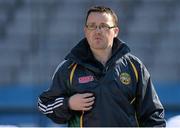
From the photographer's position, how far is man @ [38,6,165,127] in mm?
2895

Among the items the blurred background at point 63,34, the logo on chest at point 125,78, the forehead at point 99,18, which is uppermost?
the forehead at point 99,18

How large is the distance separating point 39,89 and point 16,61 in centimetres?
89

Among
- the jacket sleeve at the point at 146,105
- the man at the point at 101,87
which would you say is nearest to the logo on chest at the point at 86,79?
the man at the point at 101,87

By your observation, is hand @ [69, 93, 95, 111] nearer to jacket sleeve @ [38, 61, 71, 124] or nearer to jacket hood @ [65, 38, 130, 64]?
jacket sleeve @ [38, 61, 71, 124]

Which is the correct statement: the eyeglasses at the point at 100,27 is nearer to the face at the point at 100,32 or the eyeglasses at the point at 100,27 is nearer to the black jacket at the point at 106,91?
the face at the point at 100,32

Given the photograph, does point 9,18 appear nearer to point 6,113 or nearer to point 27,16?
point 27,16

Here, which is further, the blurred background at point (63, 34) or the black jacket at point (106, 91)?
the blurred background at point (63, 34)

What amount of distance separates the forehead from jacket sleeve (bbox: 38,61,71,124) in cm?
26

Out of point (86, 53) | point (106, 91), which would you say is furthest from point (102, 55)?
point (106, 91)

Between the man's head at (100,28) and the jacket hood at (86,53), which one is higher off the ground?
the man's head at (100,28)

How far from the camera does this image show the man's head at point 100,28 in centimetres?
295

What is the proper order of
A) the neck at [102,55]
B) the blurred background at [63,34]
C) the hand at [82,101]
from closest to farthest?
the hand at [82,101]
the neck at [102,55]
the blurred background at [63,34]

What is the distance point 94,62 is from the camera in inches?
117

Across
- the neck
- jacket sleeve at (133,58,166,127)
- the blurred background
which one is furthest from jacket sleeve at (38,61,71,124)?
the blurred background
